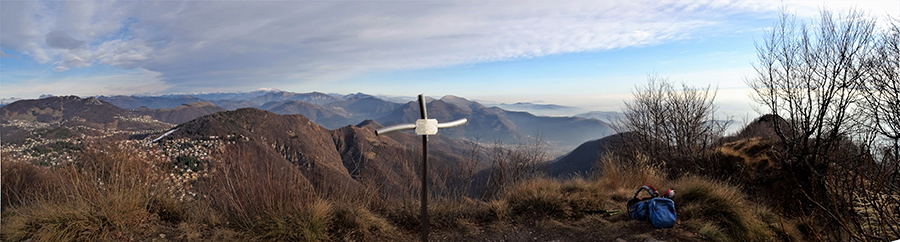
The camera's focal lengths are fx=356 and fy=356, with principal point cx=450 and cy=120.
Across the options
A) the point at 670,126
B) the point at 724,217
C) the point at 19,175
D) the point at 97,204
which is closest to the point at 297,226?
the point at 97,204

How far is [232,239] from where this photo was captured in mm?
3531

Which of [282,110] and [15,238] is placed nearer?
[15,238]

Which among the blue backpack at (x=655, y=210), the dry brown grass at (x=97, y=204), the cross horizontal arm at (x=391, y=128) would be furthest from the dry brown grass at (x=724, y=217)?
the dry brown grass at (x=97, y=204)

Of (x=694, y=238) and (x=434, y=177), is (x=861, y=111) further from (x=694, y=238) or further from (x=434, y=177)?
(x=434, y=177)

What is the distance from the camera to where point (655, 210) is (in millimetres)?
4629

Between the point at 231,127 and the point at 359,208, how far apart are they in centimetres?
5903

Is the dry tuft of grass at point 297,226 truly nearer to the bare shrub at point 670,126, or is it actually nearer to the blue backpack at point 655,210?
the blue backpack at point 655,210

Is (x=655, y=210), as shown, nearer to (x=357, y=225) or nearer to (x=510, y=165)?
(x=510, y=165)

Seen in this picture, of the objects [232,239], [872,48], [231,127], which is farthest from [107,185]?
[231,127]

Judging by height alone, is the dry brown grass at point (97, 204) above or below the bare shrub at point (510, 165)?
above

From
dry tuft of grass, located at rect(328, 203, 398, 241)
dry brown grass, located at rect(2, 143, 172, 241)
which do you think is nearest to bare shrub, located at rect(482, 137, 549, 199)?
dry tuft of grass, located at rect(328, 203, 398, 241)

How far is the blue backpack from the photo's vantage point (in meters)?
4.50

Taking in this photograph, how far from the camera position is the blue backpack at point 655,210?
177 inches

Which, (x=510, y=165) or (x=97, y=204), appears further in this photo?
(x=510, y=165)
